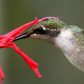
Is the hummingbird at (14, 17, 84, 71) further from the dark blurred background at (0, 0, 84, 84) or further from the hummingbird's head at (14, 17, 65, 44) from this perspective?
the dark blurred background at (0, 0, 84, 84)

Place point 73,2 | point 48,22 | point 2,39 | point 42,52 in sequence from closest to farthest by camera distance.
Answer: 1. point 2,39
2. point 48,22
3. point 73,2
4. point 42,52

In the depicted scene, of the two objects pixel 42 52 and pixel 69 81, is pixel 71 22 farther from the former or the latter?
pixel 69 81

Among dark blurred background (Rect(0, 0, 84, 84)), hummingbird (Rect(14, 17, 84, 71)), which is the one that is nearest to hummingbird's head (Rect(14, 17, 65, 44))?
hummingbird (Rect(14, 17, 84, 71))

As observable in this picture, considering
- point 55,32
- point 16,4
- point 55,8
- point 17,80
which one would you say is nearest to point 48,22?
point 55,32

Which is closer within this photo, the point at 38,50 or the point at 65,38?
the point at 65,38

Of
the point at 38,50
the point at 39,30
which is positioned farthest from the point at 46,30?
the point at 38,50

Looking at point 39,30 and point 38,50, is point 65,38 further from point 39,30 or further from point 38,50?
point 38,50

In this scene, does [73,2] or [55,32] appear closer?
[55,32]

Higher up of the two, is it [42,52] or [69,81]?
[42,52]

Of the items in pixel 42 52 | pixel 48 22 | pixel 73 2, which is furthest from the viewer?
pixel 42 52
